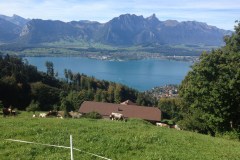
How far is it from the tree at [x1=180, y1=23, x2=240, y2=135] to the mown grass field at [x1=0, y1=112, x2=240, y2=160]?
10819 mm

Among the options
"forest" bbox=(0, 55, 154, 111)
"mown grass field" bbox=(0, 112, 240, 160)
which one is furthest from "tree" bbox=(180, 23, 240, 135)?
"forest" bbox=(0, 55, 154, 111)

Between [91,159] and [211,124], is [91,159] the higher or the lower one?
the higher one

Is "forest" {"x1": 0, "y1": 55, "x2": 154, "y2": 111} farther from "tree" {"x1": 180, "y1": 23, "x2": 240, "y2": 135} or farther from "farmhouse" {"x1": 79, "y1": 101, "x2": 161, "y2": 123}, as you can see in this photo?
"tree" {"x1": 180, "y1": 23, "x2": 240, "y2": 135}

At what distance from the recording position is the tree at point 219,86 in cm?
2828

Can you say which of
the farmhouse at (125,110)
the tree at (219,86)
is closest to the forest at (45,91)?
the farmhouse at (125,110)

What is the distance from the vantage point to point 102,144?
572 inches

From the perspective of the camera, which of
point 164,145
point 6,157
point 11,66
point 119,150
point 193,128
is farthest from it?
point 11,66

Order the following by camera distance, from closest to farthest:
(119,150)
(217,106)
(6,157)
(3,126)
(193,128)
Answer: (6,157) → (119,150) → (3,126) → (217,106) → (193,128)

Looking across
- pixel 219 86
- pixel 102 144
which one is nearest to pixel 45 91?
pixel 219 86

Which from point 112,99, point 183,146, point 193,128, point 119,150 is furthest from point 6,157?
point 112,99

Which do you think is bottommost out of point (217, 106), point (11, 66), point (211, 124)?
point (11, 66)

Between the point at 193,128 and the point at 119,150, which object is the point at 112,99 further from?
the point at 119,150

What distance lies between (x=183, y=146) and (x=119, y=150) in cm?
390

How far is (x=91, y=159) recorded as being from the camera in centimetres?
1239
